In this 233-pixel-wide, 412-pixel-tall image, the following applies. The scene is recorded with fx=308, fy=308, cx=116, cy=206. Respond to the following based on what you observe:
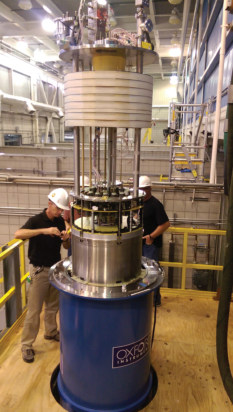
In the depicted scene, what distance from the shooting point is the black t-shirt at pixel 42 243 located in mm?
2965

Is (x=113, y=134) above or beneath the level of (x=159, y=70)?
beneath

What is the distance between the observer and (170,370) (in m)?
2.79

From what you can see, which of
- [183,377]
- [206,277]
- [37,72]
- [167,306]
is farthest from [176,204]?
[37,72]

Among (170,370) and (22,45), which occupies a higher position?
(22,45)

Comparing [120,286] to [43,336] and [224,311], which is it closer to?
[224,311]

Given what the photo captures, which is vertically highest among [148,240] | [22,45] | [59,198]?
[22,45]

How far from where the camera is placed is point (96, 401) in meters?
2.26

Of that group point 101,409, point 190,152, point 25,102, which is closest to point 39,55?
point 25,102

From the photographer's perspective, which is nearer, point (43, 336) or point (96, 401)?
point (96, 401)

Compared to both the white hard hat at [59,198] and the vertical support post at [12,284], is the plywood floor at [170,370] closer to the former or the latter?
the vertical support post at [12,284]

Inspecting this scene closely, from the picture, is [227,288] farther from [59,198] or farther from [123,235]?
[59,198]

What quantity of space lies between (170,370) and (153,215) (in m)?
1.60

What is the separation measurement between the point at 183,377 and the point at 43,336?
4.74 feet

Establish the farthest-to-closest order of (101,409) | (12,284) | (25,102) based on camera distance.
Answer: (25,102), (12,284), (101,409)
